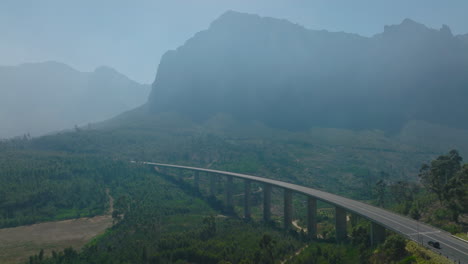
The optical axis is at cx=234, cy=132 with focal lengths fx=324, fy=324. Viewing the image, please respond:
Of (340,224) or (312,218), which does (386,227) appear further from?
(312,218)

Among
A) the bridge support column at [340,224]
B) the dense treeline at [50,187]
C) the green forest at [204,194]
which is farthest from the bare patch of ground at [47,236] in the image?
the bridge support column at [340,224]

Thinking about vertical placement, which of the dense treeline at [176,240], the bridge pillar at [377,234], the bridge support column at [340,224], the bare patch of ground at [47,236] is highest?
the bridge pillar at [377,234]

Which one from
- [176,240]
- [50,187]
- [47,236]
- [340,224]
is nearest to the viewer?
[340,224]

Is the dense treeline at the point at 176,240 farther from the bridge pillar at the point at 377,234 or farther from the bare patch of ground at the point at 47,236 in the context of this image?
the bridge pillar at the point at 377,234

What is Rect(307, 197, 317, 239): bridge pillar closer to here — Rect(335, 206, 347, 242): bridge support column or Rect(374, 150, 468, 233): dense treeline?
Rect(335, 206, 347, 242): bridge support column

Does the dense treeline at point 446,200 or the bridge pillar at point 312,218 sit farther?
the bridge pillar at point 312,218

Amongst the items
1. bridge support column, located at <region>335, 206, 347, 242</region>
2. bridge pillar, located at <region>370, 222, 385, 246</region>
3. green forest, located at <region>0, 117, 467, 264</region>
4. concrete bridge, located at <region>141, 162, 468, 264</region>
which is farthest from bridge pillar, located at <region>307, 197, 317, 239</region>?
bridge pillar, located at <region>370, 222, 385, 246</region>

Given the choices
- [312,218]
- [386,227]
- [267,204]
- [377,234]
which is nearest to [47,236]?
[267,204]
